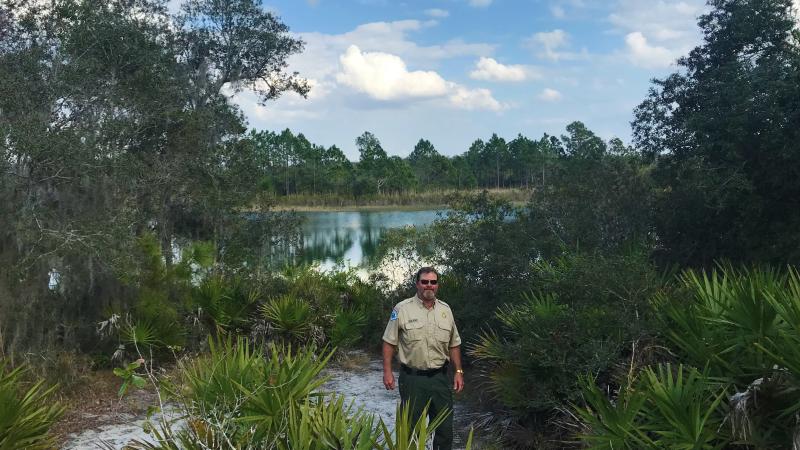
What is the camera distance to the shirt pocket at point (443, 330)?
533cm

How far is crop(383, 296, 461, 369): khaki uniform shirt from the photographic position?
17.4 ft

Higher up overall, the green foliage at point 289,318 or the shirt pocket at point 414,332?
the shirt pocket at point 414,332

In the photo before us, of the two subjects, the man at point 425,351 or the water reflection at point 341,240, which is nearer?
the man at point 425,351

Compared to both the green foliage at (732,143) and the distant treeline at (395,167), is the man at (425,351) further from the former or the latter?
the distant treeline at (395,167)

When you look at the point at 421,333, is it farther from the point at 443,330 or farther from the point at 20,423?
the point at 20,423

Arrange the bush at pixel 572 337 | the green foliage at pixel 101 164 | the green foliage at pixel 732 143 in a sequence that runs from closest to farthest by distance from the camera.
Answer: the bush at pixel 572 337 → the green foliage at pixel 101 164 → the green foliage at pixel 732 143

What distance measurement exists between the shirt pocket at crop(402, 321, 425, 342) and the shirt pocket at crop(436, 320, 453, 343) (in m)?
0.13

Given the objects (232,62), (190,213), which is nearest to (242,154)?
(190,213)

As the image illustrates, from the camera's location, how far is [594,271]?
23.0 ft

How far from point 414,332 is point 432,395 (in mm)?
543

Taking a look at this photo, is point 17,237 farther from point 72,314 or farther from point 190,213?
point 190,213

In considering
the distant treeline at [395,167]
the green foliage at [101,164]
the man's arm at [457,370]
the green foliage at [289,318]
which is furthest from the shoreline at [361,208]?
the man's arm at [457,370]

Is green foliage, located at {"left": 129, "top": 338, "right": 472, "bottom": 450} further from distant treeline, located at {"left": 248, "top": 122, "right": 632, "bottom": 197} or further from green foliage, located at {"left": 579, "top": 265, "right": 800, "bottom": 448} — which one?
distant treeline, located at {"left": 248, "top": 122, "right": 632, "bottom": 197}

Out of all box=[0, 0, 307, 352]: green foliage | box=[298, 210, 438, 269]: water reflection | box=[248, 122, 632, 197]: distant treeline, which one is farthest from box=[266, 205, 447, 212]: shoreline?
box=[0, 0, 307, 352]: green foliage
